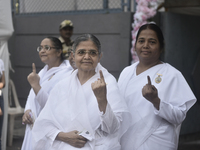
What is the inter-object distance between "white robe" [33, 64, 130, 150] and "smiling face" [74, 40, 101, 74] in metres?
0.12

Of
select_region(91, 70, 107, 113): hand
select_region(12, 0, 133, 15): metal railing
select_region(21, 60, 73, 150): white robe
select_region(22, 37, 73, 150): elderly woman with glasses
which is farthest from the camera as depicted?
select_region(12, 0, 133, 15): metal railing

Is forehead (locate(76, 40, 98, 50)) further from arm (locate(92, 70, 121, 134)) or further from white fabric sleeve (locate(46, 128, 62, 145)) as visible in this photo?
white fabric sleeve (locate(46, 128, 62, 145))

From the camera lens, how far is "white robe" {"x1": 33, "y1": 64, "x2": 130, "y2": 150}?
Result: 308 centimetres

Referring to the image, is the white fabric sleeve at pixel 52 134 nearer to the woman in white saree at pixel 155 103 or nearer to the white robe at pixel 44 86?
the woman in white saree at pixel 155 103

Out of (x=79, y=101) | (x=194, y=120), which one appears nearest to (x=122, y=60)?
(x=194, y=120)

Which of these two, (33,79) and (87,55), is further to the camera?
(33,79)

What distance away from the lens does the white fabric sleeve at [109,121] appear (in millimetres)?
2904

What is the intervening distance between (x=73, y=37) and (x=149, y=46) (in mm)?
5449

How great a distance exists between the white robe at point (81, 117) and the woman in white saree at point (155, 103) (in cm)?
15

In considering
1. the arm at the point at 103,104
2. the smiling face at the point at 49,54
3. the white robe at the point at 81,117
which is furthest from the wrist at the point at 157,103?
the smiling face at the point at 49,54

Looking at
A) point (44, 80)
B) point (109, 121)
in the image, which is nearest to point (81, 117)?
point (109, 121)

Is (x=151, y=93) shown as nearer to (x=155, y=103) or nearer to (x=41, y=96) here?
(x=155, y=103)

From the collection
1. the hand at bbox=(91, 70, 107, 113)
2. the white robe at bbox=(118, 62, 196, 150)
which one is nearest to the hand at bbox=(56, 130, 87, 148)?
the hand at bbox=(91, 70, 107, 113)

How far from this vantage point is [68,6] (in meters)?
9.30
